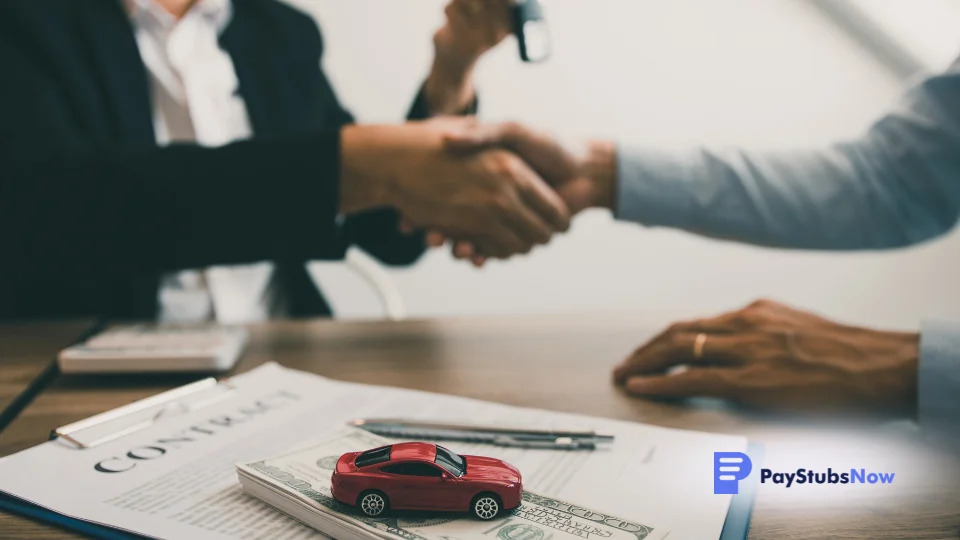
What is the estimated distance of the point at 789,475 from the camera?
17.0 inches

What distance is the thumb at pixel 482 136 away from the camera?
2.95ft

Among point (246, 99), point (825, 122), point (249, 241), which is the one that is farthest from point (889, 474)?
point (825, 122)

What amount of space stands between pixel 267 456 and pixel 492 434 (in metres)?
0.15

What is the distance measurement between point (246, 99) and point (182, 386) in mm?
707

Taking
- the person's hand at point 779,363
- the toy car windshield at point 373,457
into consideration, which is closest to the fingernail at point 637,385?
the person's hand at point 779,363

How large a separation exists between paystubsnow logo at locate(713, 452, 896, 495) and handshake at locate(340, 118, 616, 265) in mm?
547

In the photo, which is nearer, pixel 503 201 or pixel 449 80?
pixel 503 201

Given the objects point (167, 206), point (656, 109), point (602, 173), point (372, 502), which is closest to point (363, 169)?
point (167, 206)

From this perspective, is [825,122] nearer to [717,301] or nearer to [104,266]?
[717,301]

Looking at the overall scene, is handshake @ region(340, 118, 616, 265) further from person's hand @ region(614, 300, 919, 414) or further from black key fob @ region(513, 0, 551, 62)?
person's hand @ region(614, 300, 919, 414)

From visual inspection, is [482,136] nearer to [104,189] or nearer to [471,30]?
[471,30]

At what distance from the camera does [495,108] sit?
177 centimetres

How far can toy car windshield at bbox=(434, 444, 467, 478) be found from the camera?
341mm

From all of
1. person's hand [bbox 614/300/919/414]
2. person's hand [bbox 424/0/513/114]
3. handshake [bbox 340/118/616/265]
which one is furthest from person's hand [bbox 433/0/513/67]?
person's hand [bbox 614/300/919/414]
